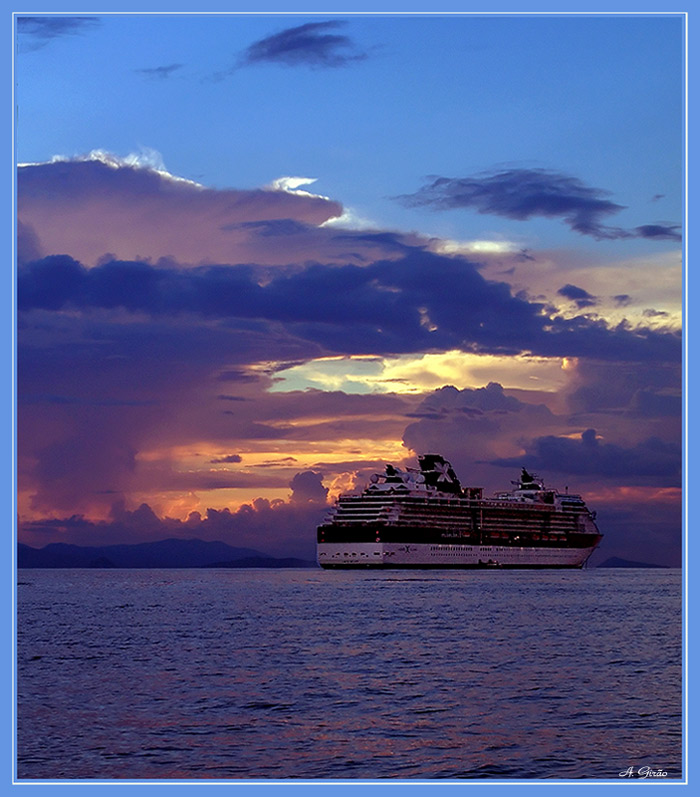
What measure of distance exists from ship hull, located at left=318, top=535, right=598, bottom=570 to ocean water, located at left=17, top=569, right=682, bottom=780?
62.2m

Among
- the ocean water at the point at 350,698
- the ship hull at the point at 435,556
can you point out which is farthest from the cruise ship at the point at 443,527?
the ocean water at the point at 350,698

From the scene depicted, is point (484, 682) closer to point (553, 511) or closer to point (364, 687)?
point (364, 687)

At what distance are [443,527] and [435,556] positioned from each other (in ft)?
10.5

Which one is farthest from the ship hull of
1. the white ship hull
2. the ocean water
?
the ocean water

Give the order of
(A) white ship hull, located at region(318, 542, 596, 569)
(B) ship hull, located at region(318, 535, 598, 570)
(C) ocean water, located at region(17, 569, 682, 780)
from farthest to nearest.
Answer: (B) ship hull, located at region(318, 535, 598, 570) < (A) white ship hull, located at region(318, 542, 596, 569) < (C) ocean water, located at region(17, 569, 682, 780)

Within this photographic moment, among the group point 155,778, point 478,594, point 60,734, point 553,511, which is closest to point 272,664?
point 60,734

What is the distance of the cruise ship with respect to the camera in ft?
388

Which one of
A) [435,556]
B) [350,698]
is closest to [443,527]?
[435,556]

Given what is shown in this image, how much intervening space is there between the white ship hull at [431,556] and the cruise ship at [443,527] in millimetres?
101

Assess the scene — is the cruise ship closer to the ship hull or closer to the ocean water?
the ship hull

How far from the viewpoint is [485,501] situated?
128875 mm

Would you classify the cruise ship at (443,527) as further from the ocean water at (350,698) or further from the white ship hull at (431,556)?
the ocean water at (350,698)

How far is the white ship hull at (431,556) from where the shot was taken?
117m

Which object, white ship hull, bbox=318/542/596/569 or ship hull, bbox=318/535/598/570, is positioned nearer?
white ship hull, bbox=318/542/596/569
